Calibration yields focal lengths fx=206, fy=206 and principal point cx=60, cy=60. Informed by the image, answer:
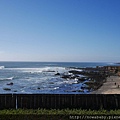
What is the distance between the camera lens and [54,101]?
1323 centimetres

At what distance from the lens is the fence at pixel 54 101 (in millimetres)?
13250

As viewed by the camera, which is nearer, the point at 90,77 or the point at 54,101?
the point at 54,101

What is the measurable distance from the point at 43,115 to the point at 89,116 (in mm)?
2544

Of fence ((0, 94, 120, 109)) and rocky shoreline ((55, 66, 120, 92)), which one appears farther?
rocky shoreline ((55, 66, 120, 92))

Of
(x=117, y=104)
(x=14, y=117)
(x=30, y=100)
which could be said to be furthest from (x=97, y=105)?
(x=14, y=117)

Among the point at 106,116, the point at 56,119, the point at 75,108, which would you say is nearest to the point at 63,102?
the point at 75,108

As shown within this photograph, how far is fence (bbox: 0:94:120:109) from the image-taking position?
43.5 ft

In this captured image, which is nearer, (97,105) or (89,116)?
(89,116)

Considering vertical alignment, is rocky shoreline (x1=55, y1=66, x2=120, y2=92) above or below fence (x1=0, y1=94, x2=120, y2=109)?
below

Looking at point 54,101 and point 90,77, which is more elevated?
point 54,101

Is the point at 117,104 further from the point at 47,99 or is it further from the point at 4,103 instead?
the point at 4,103

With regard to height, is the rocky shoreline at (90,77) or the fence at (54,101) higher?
the fence at (54,101)

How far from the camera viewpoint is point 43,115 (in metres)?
11.4

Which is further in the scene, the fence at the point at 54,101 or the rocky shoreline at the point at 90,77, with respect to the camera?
the rocky shoreline at the point at 90,77
